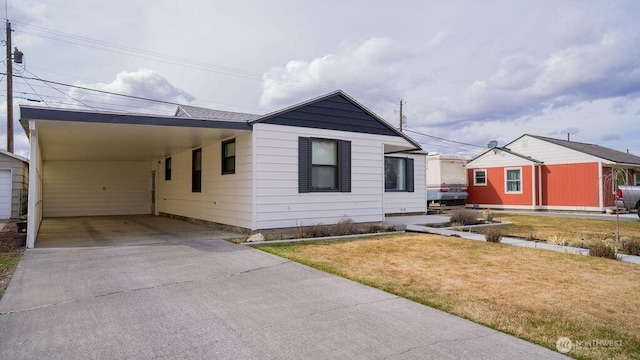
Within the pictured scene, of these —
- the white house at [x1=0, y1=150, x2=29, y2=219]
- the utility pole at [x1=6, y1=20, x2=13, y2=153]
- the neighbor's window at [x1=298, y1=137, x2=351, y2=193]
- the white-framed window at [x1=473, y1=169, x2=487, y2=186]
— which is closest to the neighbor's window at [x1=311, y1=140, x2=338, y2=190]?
the neighbor's window at [x1=298, y1=137, x2=351, y2=193]

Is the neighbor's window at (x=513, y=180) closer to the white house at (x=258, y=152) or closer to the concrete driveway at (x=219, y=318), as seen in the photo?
the white house at (x=258, y=152)

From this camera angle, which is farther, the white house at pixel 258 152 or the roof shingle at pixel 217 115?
the roof shingle at pixel 217 115

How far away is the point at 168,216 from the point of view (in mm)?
16734

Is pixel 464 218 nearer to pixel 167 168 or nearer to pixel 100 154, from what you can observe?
pixel 167 168

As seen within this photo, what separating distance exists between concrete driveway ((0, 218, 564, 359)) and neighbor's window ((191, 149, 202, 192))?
281 inches

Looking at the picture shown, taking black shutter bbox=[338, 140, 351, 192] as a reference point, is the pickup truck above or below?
below

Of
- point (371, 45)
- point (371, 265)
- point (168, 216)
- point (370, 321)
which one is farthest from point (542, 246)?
point (168, 216)

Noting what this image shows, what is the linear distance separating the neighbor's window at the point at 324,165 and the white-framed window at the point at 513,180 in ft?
51.6

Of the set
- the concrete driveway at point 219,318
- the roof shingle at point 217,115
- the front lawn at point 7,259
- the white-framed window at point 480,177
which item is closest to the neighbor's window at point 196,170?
the roof shingle at point 217,115

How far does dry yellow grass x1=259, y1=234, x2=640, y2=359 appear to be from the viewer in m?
3.69

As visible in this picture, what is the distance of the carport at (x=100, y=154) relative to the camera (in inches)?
324

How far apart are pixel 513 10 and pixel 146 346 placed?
39.8 ft

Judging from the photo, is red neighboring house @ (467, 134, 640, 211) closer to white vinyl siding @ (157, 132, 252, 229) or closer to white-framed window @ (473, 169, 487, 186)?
white-framed window @ (473, 169, 487, 186)

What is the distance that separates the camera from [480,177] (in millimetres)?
24500
